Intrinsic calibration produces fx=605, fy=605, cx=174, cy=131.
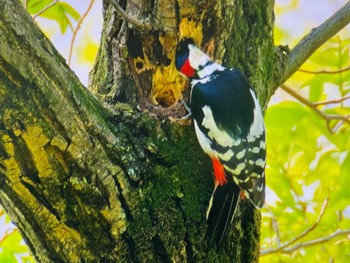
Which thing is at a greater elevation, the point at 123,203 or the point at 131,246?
the point at 123,203

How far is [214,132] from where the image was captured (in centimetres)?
167

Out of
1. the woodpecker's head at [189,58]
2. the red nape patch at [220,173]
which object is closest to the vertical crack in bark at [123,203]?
the red nape patch at [220,173]

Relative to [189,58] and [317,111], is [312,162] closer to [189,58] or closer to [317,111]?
[317,111]

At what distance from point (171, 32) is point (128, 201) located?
55 cm

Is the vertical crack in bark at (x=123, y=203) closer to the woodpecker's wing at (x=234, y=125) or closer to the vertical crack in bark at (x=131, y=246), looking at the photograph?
the vertical crack in bark at (x=131, y=246)

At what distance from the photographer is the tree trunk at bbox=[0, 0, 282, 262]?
1397 mm

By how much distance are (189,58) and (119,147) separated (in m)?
0.37

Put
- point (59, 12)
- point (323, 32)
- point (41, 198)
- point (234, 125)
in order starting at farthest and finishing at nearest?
point (59, 12)
point (323, 32)
point (234, 125)
point (41, 198)

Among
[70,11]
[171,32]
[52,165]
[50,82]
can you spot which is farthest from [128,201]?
[70,11]

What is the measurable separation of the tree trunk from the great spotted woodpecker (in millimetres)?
39

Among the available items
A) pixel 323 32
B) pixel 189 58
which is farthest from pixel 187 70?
pixel 323 32

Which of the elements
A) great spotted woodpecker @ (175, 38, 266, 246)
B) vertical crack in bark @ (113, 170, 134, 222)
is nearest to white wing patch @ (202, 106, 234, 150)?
great spotted woodpecker @ (175, 38, 266, 246)

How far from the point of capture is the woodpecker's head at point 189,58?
68.3 inches

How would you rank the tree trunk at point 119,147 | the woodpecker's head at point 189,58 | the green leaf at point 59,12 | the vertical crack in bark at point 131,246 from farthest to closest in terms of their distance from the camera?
the green leaf at point 59,12 < the woodpecker's head at point 189,58 < the vertical crack in bark at point 131,246 < the tree trunk at point 119,147
